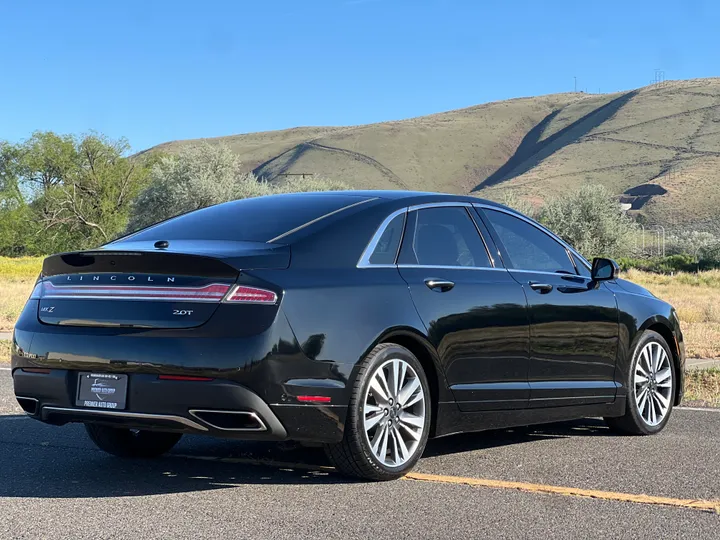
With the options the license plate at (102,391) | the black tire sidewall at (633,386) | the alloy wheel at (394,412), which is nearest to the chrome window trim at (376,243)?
the alloy wheel at (394,412)

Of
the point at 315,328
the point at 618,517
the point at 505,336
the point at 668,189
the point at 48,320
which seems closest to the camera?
the point at 618,517

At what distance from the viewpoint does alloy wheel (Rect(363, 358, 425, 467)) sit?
5641mm

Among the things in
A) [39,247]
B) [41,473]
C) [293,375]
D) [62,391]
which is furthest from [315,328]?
[39,247]

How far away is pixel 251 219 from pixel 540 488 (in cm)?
225

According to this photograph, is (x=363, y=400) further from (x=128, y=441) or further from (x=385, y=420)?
(x=128, y=441)

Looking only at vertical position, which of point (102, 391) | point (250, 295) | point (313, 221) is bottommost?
point (102, 391)

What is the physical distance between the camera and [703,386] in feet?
36.8

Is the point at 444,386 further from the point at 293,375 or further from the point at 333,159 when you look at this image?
the point at 333,159

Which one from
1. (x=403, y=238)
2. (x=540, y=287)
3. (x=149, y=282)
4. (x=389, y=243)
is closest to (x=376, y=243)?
(x=389, y=243)

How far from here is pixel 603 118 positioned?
180 meters

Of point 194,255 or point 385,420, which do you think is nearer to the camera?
point 194,255

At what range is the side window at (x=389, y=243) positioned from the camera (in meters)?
5.98

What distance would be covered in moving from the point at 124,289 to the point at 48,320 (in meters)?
0.56

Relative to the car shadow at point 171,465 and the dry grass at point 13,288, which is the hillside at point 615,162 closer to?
the dry grass at point 13,288
